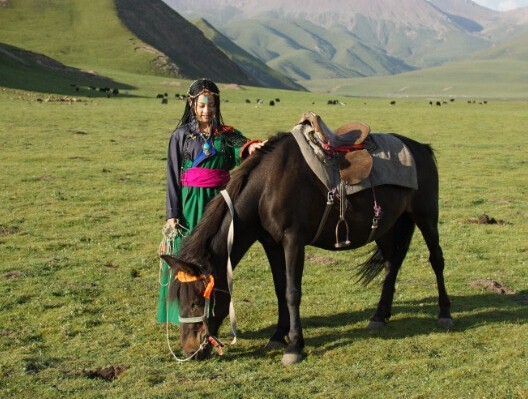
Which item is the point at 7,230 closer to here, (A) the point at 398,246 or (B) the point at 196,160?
(B) the point at 196,160

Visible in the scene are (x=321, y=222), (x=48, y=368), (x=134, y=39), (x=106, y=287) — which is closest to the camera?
(x=48, y=368)

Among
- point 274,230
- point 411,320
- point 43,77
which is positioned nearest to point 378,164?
point 274,230

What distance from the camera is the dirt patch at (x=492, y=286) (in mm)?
9232

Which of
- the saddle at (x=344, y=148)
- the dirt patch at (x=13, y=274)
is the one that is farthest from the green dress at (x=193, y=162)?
the dirt patch at (x=13, y=274)

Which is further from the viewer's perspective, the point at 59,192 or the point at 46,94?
the point at 46,94

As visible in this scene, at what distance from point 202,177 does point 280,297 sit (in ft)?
5.24

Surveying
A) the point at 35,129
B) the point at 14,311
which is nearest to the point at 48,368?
the point at 14,311

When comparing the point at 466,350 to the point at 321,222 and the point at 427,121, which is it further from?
the point at 427,121

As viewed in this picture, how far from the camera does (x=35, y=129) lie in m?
29.8

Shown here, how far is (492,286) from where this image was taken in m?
9.42

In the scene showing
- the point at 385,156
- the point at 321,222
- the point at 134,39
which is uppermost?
the point at 134,39

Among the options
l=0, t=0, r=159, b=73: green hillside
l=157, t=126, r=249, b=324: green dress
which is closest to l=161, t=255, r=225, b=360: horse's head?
l=157, t=126, r=249, b=324: green dress

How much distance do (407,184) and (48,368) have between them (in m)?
4.46

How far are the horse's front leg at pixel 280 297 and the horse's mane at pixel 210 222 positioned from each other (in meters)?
0.92
